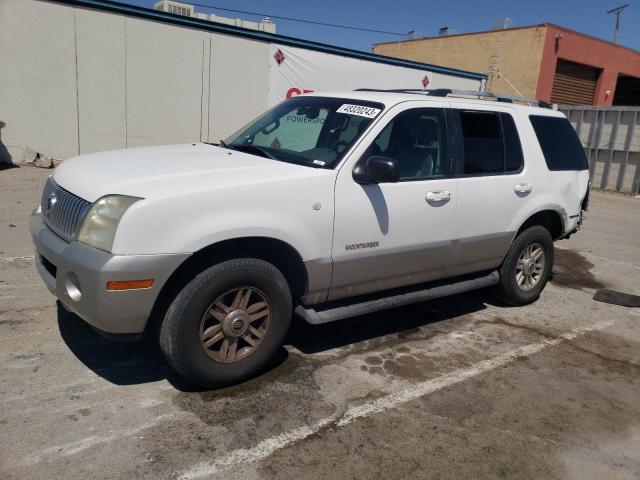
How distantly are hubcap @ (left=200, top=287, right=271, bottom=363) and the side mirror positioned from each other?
42.8 inches

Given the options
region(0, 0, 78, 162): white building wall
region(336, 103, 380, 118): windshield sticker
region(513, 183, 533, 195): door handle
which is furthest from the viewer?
region(0, 0, 78, 162): white building wall

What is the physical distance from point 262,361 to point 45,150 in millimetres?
9703

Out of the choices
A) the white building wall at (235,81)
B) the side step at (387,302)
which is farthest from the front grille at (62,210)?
the white building wall at (235,81)

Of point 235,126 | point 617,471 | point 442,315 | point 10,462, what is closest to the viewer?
point 10,462

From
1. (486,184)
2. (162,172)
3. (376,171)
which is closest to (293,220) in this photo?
(376,171)

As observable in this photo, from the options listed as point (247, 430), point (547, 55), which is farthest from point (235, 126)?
point (547, 55)

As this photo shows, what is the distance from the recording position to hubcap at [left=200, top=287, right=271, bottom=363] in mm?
3447

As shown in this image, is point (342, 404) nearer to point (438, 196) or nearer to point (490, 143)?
point (438, 196)

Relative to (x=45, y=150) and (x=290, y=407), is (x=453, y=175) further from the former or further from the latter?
(x=45, y=150)

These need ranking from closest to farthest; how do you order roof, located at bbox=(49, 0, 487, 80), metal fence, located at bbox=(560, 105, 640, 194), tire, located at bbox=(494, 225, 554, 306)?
tire, located at bbox=(494, 225, 554, 306) → roof, located at bbox=(49, 0, 487, 80) → metal fence, located at bbox=(560, 105, 640, 194)

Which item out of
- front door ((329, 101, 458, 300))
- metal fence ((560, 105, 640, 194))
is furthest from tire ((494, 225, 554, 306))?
metal fence ((560, 105, 640, 194))

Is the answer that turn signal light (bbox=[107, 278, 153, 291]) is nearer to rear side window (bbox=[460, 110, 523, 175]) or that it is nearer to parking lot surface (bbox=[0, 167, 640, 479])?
parking lot surface (bbox=[0, 167, 640, 479])

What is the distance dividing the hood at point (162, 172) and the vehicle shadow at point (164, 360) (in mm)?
1198

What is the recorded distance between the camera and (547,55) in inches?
849
